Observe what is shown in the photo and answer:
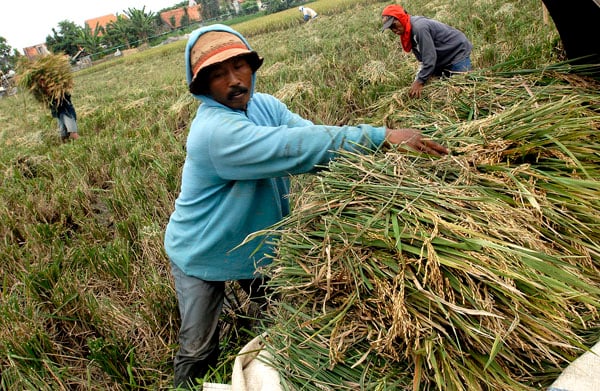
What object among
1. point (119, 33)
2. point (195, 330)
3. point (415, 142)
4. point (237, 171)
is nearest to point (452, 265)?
point (415, 142)

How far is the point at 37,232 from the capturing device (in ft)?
10.5

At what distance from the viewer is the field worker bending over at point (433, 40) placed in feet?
11.7

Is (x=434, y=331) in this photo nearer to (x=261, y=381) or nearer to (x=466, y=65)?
(x=261, y=381)

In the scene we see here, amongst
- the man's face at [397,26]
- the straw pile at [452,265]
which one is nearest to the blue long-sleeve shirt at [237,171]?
the straw pile at [452,265]

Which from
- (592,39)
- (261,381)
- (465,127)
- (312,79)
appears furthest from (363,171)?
(312,79)

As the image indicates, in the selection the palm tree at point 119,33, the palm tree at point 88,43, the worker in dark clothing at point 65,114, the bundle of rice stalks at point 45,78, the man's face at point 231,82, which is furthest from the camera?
the palm tree at point 119,33

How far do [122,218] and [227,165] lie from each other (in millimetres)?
2302

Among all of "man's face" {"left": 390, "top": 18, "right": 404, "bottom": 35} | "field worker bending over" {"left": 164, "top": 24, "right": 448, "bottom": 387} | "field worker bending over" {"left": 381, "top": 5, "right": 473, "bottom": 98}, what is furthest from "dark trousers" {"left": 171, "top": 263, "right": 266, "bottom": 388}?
"man's face" {"left": 390, "top": 18, "right": 404, "bottom": 35}

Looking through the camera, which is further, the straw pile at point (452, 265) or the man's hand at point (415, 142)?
the man's hand at point (415, 142)

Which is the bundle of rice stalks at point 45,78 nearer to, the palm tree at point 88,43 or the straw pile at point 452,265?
the straw pile at point 452,265

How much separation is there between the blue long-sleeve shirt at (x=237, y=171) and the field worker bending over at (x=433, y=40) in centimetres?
217

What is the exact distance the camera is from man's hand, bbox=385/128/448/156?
142cm

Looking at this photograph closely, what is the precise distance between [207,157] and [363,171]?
0.63 metres

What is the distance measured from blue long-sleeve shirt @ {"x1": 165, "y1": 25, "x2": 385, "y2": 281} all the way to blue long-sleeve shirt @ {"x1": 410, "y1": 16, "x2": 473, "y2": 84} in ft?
7.14
